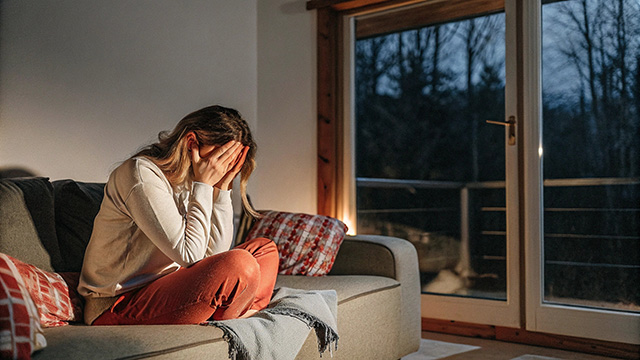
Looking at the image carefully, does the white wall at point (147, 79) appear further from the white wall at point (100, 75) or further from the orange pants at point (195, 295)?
the orange pants at point (195, 295)

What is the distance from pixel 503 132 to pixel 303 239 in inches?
46.9

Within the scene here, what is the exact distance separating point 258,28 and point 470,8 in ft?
4.41

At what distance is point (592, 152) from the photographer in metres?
2.78

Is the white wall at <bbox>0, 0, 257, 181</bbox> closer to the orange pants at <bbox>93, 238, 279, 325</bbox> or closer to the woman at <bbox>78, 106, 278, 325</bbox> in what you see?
the woman at <bbox>78, 106, 278, 325</bbox>

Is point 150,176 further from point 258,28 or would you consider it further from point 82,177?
point 258,28

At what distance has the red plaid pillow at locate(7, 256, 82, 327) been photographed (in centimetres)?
161

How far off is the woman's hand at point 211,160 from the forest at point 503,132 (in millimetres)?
1647

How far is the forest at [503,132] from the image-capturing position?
271 centimetres

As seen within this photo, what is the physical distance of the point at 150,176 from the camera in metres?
1.65

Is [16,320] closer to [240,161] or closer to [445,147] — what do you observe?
[240,161]

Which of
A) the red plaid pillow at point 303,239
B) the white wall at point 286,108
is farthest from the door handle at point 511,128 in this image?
the white wall at point 286,108

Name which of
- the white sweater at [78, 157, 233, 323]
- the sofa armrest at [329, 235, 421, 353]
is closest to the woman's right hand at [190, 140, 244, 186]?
the white sweater at [78, 157, 233, 323]

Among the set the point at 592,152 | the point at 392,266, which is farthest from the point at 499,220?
the point at 392,266

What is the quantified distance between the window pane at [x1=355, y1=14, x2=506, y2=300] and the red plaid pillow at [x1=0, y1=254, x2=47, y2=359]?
2311mm
